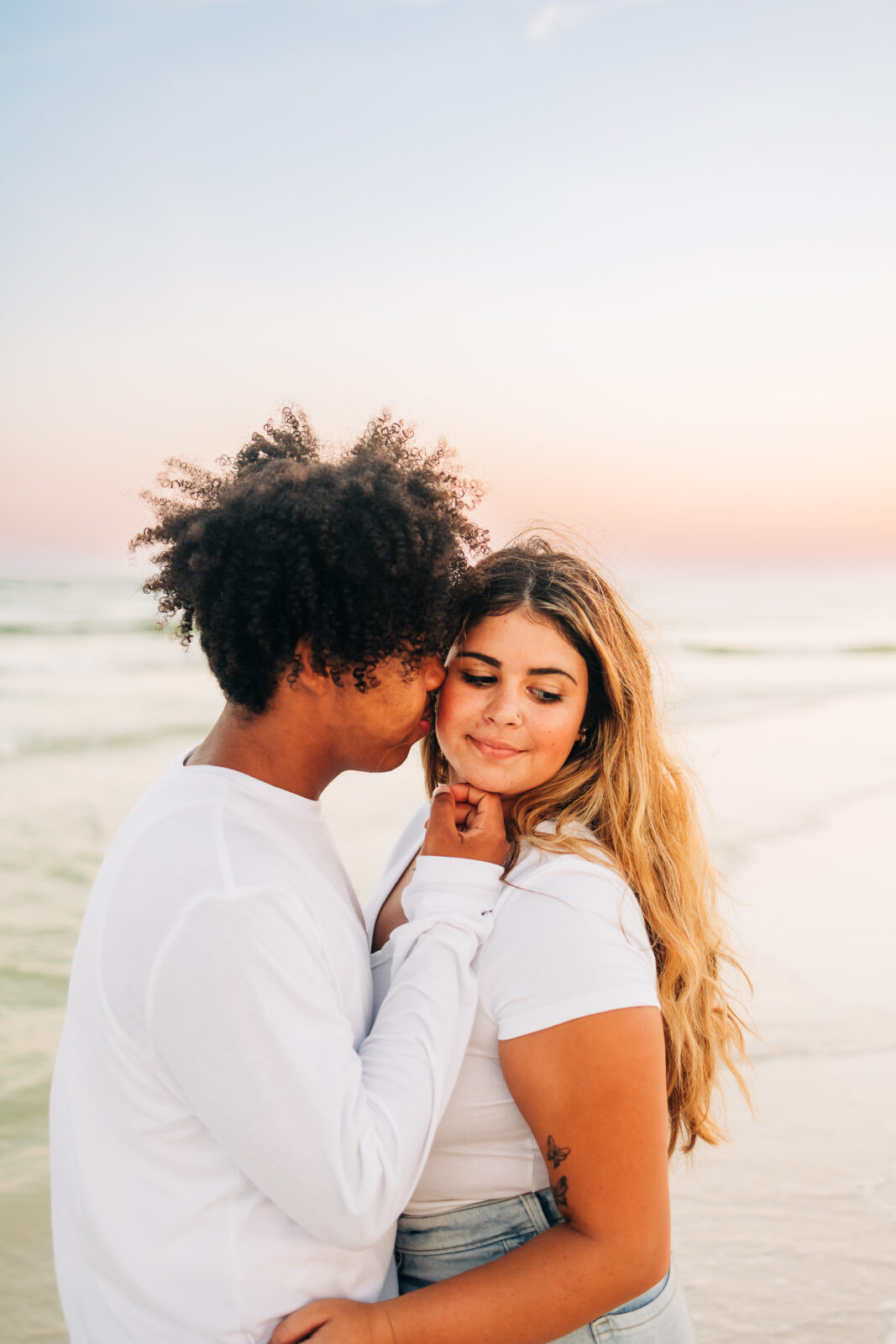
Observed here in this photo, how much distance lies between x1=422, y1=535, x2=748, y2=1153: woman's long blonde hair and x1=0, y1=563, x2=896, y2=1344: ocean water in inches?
12.5

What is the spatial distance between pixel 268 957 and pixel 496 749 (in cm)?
119

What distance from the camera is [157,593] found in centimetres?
253

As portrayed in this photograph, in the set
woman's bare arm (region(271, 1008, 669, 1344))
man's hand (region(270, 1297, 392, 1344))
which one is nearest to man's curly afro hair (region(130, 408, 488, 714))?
woman's bare arm (region(271, 1008, 669, 1344))

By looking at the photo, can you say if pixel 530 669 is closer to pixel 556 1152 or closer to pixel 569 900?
pixel 569 900

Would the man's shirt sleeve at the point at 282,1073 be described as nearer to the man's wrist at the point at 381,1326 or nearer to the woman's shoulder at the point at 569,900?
the man's wrist at the point at 381,1326

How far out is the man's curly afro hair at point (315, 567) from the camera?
2.09 meters

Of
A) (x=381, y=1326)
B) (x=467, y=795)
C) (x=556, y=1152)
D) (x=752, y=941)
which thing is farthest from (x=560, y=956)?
(x=752, y=941)

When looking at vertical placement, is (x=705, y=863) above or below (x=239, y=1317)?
above

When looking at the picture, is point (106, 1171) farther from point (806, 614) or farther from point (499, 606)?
point (806, 614)

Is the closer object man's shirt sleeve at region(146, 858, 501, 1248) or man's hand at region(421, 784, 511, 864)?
man's shirt sleeve at region(146, 858, 501, 1248)

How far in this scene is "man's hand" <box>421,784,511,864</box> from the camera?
239cm

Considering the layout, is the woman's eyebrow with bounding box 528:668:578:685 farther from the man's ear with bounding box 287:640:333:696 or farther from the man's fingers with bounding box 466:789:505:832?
the man's ear with bounding box 287:640:333:696

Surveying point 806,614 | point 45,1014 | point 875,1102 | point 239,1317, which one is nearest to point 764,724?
point 875,1102

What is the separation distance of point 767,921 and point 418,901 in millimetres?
5306
